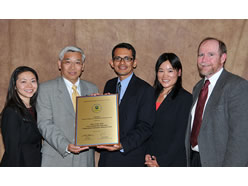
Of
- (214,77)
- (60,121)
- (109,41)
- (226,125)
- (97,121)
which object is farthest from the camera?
(109,41)

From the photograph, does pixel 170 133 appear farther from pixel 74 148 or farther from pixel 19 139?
pixel 19 139

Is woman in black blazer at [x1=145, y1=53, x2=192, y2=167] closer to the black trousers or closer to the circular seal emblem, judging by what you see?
the black trousers

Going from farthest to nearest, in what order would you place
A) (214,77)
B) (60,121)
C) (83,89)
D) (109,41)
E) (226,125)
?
(109,41)
(83,89)
(60,121)
(214,77)
(226,125)

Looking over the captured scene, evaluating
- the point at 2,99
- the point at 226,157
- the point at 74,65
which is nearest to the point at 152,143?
the point at 226,157

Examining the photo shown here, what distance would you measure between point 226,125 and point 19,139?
7.32 ft

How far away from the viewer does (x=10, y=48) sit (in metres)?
3.72

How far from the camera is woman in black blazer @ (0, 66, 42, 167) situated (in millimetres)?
2719

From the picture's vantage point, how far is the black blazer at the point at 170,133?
278cm

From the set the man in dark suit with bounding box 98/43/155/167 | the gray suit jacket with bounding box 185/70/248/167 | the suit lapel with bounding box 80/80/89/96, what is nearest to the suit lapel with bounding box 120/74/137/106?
the man in dark suit with bounding box 98/43/155/167

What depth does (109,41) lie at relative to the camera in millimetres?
3672

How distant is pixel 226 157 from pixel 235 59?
1.81m

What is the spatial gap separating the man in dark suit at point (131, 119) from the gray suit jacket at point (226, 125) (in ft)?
2.01

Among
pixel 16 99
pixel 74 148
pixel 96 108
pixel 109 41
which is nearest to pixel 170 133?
pixel 96 108
